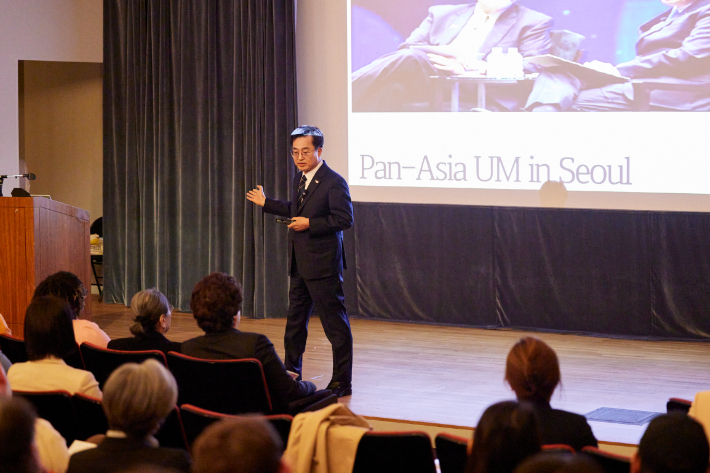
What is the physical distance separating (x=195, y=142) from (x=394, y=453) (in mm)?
5810

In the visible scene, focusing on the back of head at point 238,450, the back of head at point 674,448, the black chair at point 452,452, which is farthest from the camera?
the black chair at point 452,452

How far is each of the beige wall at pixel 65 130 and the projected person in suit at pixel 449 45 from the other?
10.7ft

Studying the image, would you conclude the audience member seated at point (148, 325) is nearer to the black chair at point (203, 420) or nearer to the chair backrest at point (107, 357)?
the chair backrest at point (107, 357)

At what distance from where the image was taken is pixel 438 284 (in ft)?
22.3

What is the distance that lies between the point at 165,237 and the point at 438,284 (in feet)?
8.80

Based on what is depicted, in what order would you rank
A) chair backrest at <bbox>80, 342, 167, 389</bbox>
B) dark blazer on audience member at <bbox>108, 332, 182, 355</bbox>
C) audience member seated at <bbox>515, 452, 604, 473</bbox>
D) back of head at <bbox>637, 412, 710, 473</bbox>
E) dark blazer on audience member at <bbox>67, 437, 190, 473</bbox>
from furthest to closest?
dark blazer on audience member at <bbox>108, 332, 182, 355</bbox>
chair backrest at <bbox>80, 342, 167, 389</bbox>
dark blazer on audience member at <bbox>67, 437, 190, 473</bbox>
back of head at <bbox>637, 412, 710, 473</bbox>
audience member seated at <bbox>515, 452, 604, 473</bbox>

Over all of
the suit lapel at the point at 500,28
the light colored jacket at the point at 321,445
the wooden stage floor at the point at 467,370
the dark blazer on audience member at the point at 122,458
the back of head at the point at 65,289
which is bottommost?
the wooden stage floor at the point at 467,370

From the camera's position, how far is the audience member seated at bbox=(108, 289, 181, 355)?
312 cm

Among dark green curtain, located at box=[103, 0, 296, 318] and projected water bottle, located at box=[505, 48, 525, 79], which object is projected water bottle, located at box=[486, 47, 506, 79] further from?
dark green curtain, located at box=[103, 0, 296, 318]

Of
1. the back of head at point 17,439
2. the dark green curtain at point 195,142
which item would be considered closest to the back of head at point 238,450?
the back of head at point 17,439

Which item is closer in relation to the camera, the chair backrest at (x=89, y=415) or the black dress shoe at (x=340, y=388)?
the chair backrest at (x=89, y=415)

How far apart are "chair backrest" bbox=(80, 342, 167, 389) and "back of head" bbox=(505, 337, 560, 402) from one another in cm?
137

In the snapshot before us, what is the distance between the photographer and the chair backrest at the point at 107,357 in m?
2.83

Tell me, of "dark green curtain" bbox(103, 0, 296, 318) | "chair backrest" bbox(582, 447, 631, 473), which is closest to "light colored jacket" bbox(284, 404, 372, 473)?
"chair backrest" bbox(582, 447, 631, 473)
